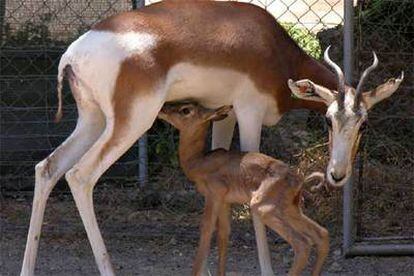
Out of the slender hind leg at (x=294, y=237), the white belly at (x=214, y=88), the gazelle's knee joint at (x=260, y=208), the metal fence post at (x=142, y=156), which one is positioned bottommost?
the metal fence post at (x=142, y=156)

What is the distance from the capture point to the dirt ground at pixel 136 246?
666 cm

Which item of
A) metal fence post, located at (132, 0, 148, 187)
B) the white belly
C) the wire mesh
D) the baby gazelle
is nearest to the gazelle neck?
the baby gazelle

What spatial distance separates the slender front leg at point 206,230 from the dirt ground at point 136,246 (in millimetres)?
809

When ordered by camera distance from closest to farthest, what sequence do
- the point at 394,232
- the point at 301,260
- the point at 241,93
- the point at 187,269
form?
the point at 301,260 < the point at 241,93 < the point at 187,269 < the point at 394,232

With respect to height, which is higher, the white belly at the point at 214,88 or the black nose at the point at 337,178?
the white belly at the point at 214,88

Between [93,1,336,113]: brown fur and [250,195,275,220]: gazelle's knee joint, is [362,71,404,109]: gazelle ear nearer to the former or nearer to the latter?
[93,1,336,113]: brown fur

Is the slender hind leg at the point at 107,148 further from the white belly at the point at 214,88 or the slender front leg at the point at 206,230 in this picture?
the slender front leg at the point at 206,230

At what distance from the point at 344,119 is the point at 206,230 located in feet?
2.95

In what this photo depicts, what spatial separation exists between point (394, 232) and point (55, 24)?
2623 mm

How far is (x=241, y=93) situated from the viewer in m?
5.94

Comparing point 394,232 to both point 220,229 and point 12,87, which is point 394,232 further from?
point 12,87

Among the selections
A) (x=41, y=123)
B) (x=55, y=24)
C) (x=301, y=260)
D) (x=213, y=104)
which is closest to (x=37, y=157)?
(x=41, y=123)

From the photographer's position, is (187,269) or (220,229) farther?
(187,269)

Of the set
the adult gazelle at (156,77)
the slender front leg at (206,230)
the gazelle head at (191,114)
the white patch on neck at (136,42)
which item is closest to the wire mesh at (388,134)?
the adult gazelle at (156,77)
